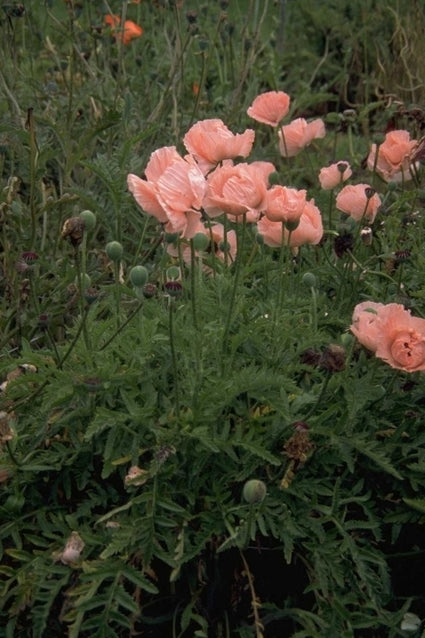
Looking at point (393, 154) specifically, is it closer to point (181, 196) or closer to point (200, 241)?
point (200, 241)

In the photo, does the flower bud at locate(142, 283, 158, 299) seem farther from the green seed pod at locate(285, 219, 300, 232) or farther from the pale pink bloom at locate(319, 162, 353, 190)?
the pale pink bloom at locate(319, 162, 353, 190)

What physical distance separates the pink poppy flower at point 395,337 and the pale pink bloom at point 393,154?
75 cm

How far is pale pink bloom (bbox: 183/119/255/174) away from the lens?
185 cm

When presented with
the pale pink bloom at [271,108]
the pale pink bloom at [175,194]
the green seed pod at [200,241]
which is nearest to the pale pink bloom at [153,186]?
the pale pink bloom at [175,194]

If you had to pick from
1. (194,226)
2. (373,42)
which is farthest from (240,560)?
(373,42)

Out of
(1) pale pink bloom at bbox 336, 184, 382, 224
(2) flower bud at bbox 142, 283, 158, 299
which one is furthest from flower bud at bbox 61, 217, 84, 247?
(1) pale pink bloom at bbox 336, 184, 382, 224

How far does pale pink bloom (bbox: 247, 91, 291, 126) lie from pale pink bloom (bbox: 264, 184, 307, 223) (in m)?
0.78

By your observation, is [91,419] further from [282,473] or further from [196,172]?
[196,172]

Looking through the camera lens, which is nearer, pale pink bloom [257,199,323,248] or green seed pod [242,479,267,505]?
green seed pod [242,479,267,505]

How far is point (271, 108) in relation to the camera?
8.30ft

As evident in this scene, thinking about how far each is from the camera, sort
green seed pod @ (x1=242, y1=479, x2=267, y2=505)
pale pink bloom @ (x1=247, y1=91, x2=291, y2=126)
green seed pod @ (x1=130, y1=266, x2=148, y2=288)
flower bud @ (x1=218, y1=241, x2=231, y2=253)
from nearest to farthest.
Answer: green seed pod @ (x1=242, y1=479, x2=267, y2=505) < green seed pod @ (x1=130, y1=266, x2=148, y2=288) < flower bud @ (x1=218, y1=241, x2=231, y2=253) < pale pink bloom @ (x1=247, y1=91, x2=291, y2=126)

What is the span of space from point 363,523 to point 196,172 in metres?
0.62

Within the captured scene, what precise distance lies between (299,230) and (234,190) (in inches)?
9.1

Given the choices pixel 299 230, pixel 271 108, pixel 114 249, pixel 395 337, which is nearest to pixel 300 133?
pixel 271 108
